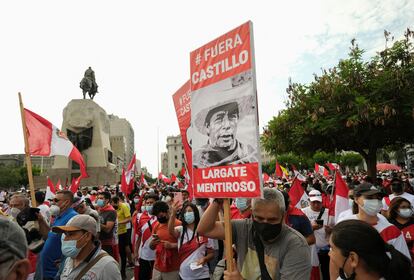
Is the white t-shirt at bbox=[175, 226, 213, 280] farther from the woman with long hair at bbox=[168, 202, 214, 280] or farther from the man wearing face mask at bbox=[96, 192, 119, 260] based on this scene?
the man wearing face mask at bbox=[96, 192, 119, 260]

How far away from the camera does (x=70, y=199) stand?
4.63 metres

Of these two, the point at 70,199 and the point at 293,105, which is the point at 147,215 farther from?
the point at 293,105

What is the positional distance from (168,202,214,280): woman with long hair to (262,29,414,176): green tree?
7774 mm

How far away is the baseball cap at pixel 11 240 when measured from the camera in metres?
1.35

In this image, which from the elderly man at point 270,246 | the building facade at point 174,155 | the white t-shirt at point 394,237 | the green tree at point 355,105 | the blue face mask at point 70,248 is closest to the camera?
the elderly man at point 270,246

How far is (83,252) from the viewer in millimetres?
3084

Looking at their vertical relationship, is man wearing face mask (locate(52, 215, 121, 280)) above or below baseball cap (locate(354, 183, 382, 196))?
below

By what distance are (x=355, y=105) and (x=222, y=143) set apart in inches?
392

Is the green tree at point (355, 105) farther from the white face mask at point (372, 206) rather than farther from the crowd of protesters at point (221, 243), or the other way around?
the white face mask at point (372, 206)

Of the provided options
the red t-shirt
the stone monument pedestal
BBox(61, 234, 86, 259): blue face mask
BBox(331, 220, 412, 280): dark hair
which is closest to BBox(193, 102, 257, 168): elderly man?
BBox(331, 220, 412, 280): dark hair

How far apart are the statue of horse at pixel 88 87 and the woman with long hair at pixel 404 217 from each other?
35219 millimetres

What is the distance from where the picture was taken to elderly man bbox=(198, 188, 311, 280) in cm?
225

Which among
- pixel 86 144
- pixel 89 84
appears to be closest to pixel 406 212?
pixel 86 144

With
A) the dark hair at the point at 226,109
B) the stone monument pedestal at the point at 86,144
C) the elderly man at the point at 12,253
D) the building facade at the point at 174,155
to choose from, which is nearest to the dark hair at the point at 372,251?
the dark hair at the point at 226,109
